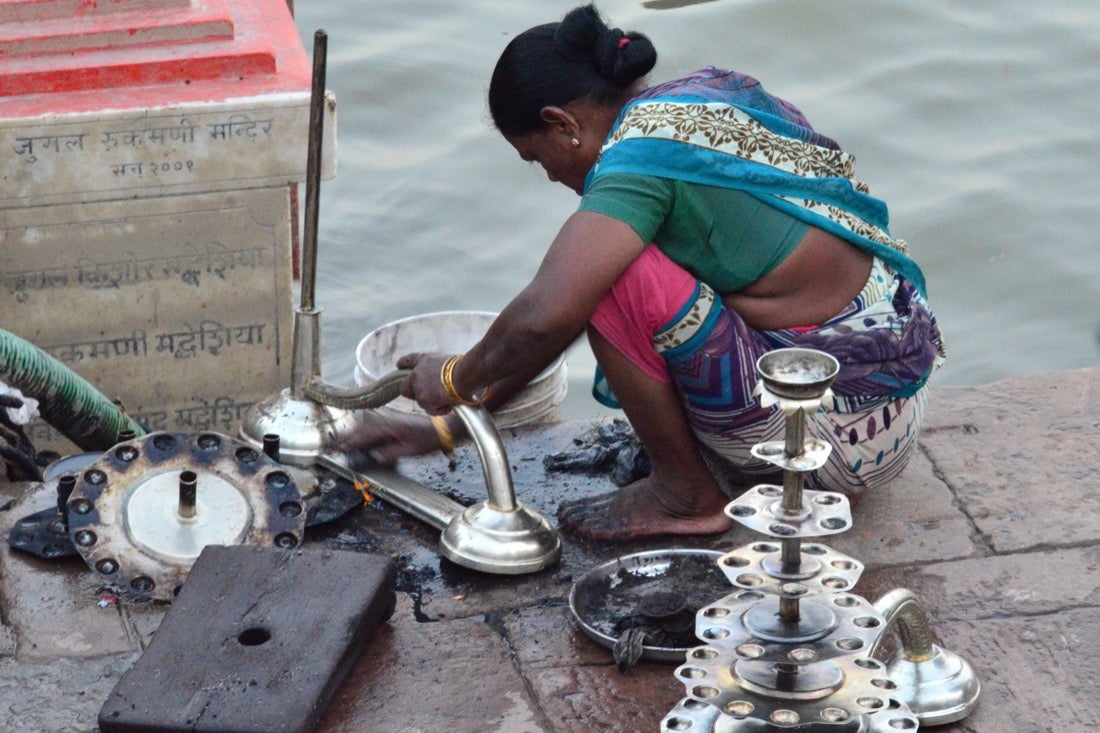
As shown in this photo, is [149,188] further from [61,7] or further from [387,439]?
[387,439]

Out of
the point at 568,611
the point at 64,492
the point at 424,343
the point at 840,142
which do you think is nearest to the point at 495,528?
the point at 568,611

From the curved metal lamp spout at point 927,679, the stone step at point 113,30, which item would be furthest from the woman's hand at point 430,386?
the stone step at point 113,30

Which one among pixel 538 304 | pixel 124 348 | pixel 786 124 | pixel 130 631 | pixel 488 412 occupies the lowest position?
pixel 124 348

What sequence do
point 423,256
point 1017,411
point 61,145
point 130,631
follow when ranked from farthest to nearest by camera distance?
point 423,256
point 61,145
point 1017,411
point 130,631

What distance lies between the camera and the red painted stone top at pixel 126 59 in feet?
12.4

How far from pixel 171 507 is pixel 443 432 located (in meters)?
0.56

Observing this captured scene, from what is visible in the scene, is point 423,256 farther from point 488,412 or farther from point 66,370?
point 488,412

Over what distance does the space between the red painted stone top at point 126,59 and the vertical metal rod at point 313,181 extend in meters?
0.79

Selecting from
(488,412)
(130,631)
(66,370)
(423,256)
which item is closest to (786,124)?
(488,412)

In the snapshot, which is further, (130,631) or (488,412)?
(488,412)

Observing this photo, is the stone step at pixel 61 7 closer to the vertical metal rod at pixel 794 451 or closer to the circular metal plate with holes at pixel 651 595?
the circular metal plate with holes at pixel 651 595

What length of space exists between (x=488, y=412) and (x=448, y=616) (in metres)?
0.43

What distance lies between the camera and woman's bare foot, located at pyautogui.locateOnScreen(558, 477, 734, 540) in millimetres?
2975

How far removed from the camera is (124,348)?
4105 mm
